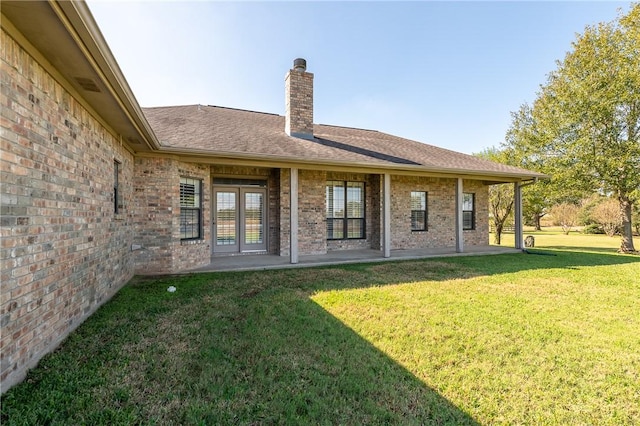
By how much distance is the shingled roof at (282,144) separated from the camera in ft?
23.9

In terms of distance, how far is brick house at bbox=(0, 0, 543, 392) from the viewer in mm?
2465

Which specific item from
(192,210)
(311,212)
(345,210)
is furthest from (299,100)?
(192,210)

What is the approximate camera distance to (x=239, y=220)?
921 cm

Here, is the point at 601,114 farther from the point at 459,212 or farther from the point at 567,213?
the point at 567,213

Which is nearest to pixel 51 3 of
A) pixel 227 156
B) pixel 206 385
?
pixel 206 385

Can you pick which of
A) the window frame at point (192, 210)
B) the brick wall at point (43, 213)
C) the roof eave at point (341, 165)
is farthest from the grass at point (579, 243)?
the brick wall at point (43, 213)

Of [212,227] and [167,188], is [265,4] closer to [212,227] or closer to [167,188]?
[167,188]

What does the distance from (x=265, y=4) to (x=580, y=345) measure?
9.83 meters

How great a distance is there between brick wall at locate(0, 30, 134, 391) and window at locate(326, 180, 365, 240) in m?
6.85

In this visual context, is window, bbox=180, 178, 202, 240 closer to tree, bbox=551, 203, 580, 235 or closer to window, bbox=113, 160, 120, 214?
window, bbox=113, 160, 120, 214

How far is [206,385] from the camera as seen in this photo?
2.49 metres

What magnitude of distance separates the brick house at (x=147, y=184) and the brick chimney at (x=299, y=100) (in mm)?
38

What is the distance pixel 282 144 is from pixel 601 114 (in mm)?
13123

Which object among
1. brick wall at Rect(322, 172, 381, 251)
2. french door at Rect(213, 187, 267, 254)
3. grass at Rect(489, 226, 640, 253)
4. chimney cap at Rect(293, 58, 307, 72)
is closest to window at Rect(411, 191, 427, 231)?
brick wall at Rect(322, 172, 381, 251)
